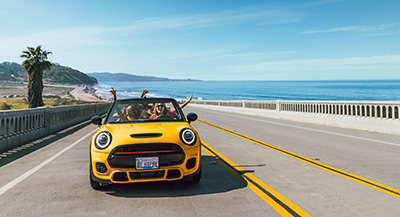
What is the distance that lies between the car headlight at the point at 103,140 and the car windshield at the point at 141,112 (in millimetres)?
849

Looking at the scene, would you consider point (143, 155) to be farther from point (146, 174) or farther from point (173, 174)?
point (173, 174)

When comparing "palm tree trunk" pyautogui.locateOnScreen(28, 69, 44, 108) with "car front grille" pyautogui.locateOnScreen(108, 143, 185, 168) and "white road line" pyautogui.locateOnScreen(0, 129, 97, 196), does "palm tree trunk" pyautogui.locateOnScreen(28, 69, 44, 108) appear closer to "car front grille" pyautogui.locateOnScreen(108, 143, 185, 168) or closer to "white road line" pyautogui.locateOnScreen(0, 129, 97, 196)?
"white road line" pyautogui.locateOnScreen(0, 129, 97, 196)

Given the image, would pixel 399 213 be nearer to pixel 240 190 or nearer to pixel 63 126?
pixel 240 190

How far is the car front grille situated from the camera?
5.00 metres

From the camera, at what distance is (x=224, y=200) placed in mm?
4809

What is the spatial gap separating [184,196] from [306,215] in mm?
1773

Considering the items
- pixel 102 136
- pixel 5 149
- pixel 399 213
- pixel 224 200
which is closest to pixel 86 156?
pixel 5 149

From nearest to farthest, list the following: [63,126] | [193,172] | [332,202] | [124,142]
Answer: [332,202] → [124,142] → [193,172] → [63,126]

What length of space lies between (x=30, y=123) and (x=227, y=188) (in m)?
9.86

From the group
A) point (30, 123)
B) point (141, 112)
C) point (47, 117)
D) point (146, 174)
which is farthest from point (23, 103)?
point (146, 174)

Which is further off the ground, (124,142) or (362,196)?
(124,142)

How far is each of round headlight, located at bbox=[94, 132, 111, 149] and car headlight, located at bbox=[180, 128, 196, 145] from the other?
112cm

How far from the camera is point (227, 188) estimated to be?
5477mm

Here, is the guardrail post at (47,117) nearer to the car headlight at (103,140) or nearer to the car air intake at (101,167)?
the car headlight at (103,140)
